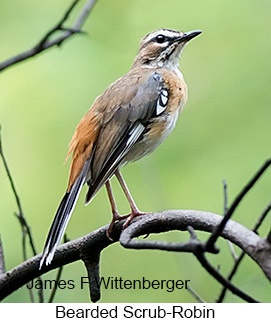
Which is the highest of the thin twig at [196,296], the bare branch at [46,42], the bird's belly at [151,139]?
the bare branch at [46,42]

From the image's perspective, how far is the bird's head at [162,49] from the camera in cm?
448

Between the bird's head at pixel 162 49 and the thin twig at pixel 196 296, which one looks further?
the bird's head at pixel 162 49

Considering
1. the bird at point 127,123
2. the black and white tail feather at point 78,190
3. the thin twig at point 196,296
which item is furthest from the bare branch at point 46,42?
the thin twig at point 196,296

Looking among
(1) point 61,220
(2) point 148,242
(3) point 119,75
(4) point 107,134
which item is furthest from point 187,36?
(2) point 148,242

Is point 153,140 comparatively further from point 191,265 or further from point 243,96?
point 243,96

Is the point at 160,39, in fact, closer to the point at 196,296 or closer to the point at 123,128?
the point at 123,128

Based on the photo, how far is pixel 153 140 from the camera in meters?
4.07

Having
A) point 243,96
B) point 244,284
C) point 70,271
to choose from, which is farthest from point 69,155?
point 243,96

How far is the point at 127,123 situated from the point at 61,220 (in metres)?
0.84

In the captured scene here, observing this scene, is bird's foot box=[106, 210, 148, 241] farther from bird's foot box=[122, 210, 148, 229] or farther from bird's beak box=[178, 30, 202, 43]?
bird's beak box=[178, 30, 202, 43]

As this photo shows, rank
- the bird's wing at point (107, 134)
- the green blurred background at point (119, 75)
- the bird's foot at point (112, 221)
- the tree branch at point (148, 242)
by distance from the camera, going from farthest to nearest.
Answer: the green blurred background at point (119, 75)
the bird's wing at point (107, 134)
the bird's foot at point (112, 221)
the tree branch at point (148, 242)

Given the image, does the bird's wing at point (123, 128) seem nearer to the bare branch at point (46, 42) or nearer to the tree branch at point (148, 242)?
the tree branch at point (148, 242)

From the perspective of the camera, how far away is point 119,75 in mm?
5352

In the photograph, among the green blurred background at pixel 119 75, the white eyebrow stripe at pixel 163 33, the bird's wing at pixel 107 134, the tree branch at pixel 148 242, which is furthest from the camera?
the green blurred background at pixel 119 75
